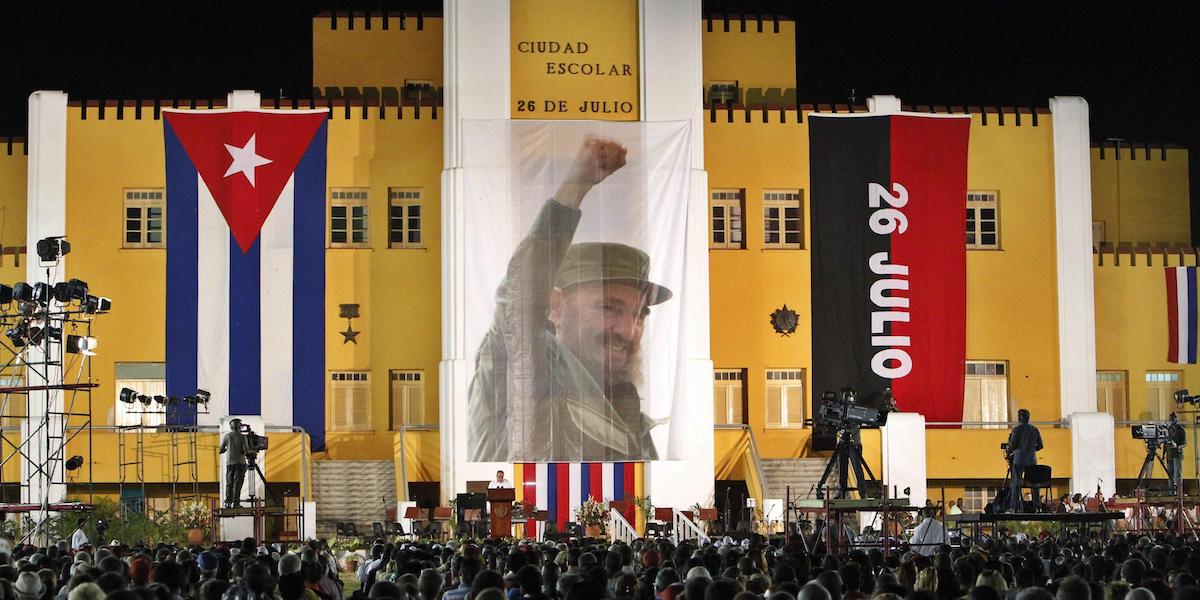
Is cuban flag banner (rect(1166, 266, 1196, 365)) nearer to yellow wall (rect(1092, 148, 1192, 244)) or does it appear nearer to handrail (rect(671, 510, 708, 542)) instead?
yellow wall (rect(1092, 148, 1192, 244))

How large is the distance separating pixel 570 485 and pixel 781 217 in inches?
291

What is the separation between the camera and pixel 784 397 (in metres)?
35.9

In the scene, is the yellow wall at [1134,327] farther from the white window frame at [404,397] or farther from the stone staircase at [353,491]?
the stone staircase at [353,491]

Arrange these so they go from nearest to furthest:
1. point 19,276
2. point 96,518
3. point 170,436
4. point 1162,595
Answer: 1. point 1162,595
2. point 96,518
3. point 170,436
4. point 19,276

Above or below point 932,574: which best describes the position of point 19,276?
above

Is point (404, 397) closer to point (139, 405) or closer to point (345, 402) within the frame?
point (345, 402)

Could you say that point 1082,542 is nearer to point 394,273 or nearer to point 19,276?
point 394,273

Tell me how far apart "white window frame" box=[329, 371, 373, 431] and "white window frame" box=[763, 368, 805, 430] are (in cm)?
822

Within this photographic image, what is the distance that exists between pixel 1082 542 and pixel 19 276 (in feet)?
77.0

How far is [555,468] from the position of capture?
33625 millimetres

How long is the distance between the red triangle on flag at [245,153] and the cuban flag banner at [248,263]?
0.02m

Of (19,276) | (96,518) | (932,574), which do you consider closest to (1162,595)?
(932,574)

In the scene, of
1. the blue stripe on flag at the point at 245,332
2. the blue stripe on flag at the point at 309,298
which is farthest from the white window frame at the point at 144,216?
the blue stripe on flag at the point at 309,298

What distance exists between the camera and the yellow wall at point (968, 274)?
35.9 m
